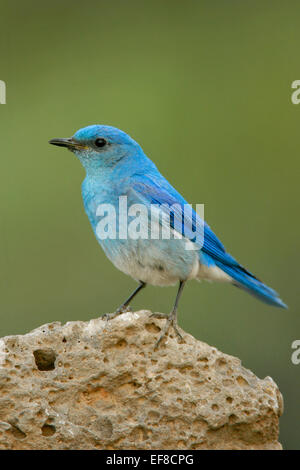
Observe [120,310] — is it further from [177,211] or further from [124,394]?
[124,394]

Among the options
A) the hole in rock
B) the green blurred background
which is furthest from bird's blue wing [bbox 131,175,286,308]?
the green blurred background

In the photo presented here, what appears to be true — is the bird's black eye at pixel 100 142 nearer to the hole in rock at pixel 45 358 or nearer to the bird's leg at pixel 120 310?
the bird's leg at pixel 120 310

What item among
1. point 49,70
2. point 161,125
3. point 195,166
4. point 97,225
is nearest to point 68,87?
point 49,70

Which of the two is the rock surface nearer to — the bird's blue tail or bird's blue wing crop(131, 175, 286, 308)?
bird's blue wing crop(131, 175, 286, 308)

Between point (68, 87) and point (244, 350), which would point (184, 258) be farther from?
point (68, 87)
